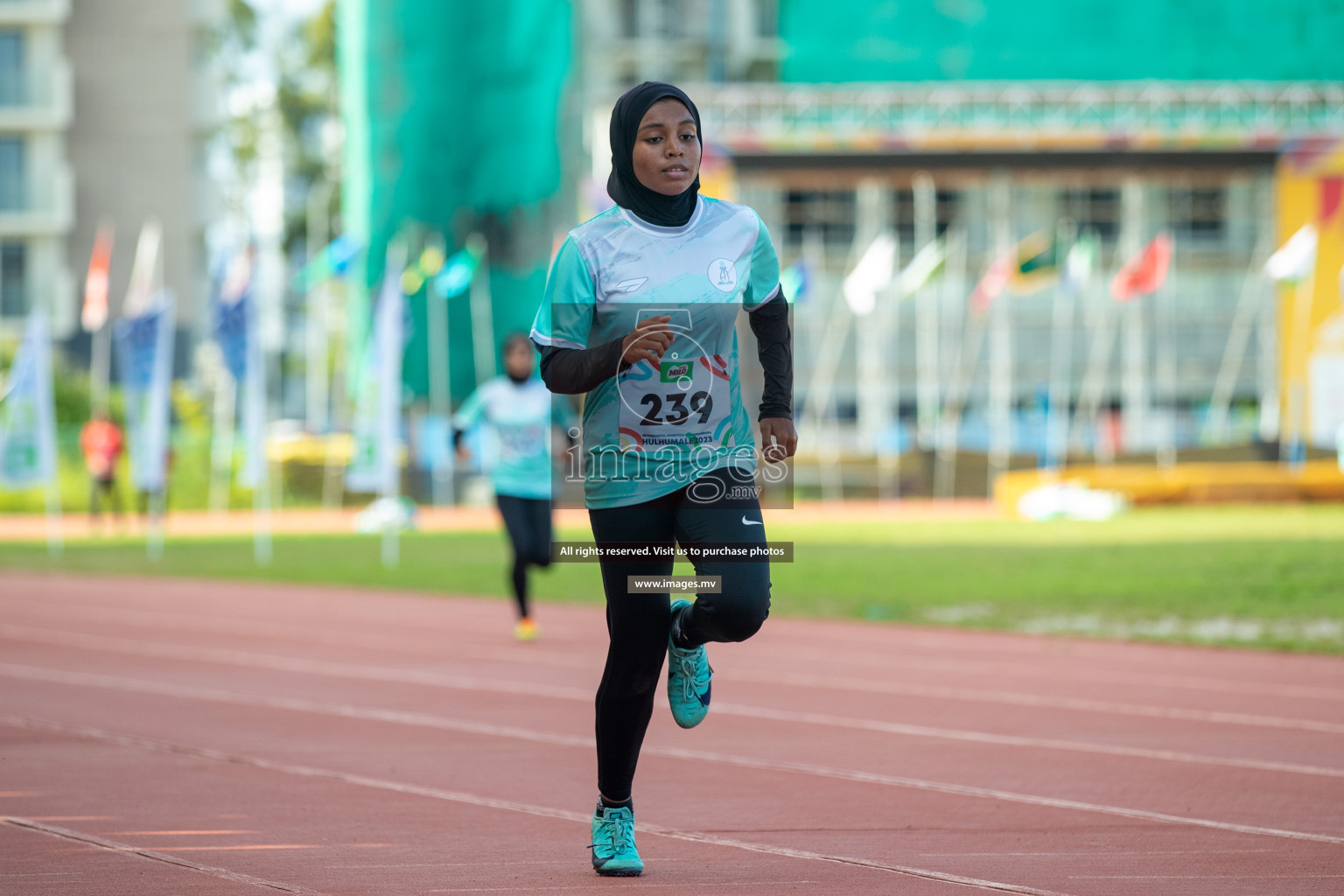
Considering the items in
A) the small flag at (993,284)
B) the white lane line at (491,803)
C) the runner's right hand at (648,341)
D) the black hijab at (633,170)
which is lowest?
the white lane line at (491,803)

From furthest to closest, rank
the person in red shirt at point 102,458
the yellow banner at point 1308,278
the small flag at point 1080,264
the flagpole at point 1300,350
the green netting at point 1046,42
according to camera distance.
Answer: the green netting at point 1046,42 < the yellow banner at point 1308,278 < the flagpole at point 1300,350 < the small flag at point 1080,264 < the person in red shirt at point 102,458

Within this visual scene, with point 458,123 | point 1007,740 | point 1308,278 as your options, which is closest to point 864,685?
point 1007,740

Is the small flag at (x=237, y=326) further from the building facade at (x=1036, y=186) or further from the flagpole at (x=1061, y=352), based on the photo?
the flagpole at (x=1061, y=352)

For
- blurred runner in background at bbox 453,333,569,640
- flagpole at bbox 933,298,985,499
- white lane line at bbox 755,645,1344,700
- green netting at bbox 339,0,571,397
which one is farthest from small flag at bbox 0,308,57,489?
green netting at bbox 339,0,571,397

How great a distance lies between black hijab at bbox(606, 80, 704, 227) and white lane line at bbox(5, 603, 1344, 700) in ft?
19.7

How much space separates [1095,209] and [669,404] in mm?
43441

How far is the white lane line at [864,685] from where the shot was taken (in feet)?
28.3

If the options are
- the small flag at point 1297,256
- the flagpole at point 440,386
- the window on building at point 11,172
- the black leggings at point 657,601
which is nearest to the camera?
the black leggings at point 657,601

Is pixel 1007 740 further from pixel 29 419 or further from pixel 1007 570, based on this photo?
pixel 29 419

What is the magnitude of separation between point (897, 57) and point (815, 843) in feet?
136

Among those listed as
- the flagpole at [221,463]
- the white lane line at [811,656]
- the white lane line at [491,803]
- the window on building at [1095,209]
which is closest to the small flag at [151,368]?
the white lane line at [811,656]

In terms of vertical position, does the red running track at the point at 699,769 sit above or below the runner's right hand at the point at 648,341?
below

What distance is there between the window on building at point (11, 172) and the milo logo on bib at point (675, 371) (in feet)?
175

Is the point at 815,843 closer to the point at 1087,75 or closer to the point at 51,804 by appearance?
the point at 51,804
